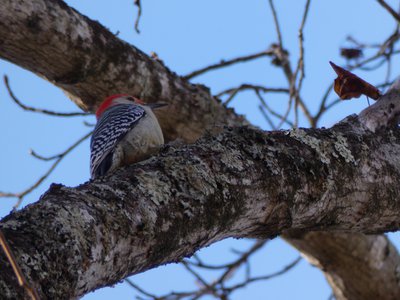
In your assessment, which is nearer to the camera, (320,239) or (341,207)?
(341,207)

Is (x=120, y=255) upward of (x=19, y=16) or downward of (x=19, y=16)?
downward

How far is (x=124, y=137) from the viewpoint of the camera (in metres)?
4.25

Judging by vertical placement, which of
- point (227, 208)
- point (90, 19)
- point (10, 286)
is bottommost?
point (10, 286)

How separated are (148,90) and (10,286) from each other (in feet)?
10.9

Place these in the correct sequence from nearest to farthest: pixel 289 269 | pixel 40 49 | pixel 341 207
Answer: pixel 341 207
pixel 40 49
pixel 289 269

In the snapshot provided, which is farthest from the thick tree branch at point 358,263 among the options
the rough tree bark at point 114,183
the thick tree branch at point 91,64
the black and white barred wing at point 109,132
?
the black and white barred wing at point 109,132

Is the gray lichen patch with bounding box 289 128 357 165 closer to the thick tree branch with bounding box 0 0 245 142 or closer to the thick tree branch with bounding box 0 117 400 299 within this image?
the thick tree branch with bounding box 0 117 400 299

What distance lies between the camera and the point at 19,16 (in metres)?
3.77

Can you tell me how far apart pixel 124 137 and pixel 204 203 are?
2.02 m

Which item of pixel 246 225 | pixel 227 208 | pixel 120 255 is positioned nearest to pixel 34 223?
pixel 120 255

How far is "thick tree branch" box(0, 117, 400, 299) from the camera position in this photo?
1789mm

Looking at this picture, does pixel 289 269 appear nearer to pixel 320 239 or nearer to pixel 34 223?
pixel 320 239

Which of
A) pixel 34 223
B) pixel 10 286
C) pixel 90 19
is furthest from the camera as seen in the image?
pixel 90 19

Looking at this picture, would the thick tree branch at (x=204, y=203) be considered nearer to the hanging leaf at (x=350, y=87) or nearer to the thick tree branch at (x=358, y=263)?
the hanging leaf at (x=350, y=87)
